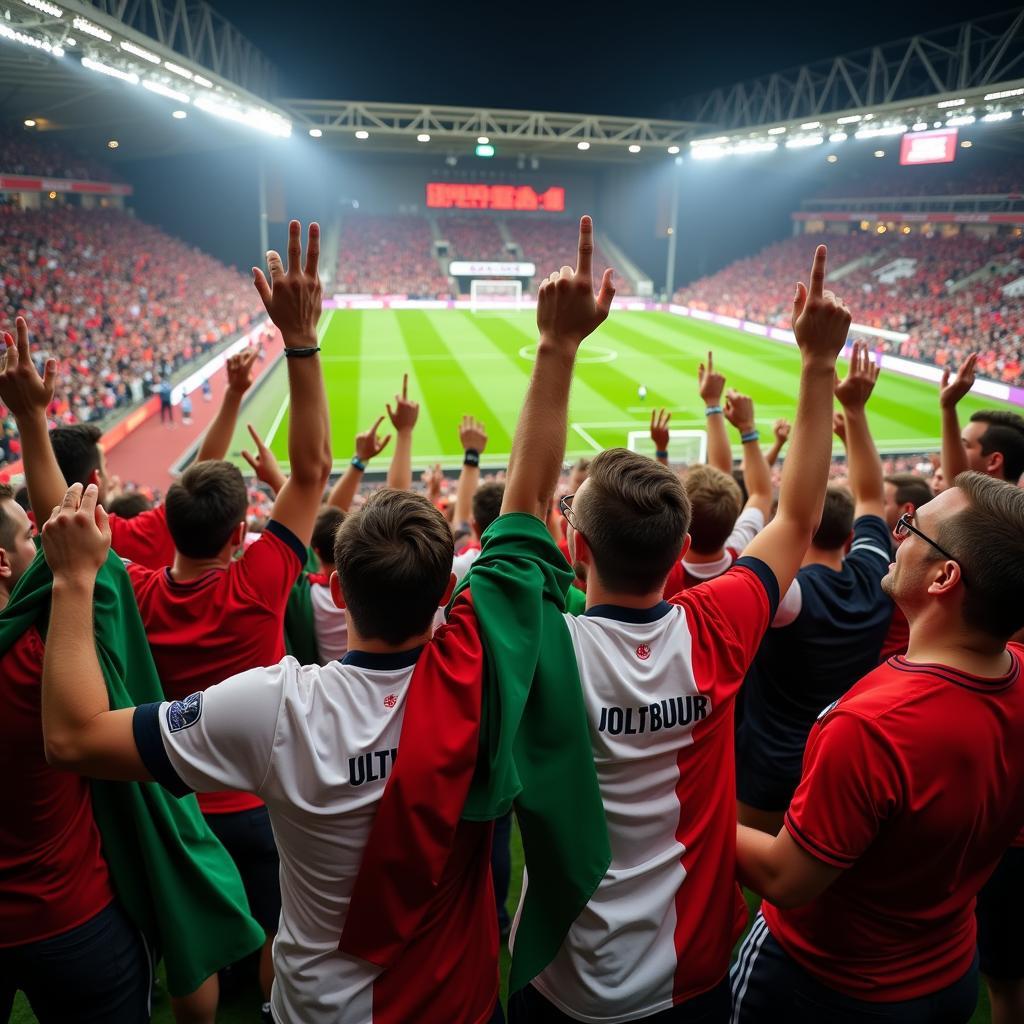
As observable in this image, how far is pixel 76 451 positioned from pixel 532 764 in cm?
267

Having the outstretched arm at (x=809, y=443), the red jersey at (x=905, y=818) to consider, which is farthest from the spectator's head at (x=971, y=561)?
the outstretched arm at (x=809, y=443)

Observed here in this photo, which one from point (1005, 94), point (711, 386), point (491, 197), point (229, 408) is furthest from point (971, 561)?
point (491, 197)

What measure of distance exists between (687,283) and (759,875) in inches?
1937

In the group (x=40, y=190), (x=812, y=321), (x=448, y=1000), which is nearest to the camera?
(x=448, y=1000)

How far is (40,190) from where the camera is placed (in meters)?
27.9

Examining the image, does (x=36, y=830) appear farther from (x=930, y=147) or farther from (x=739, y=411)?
(x=930, y=147)

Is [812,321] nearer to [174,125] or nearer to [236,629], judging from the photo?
[236,629]

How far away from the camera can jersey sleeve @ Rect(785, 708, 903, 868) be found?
179cm

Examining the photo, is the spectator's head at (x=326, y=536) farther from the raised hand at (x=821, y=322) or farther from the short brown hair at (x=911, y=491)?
the short brown hair at (x=911, y=491)

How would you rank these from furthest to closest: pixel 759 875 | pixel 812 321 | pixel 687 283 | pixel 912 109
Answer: pixel 687 283 < pixel 912 109 < pixel 812 321 < pixel 759 875

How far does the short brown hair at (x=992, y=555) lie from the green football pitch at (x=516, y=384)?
13.5 m

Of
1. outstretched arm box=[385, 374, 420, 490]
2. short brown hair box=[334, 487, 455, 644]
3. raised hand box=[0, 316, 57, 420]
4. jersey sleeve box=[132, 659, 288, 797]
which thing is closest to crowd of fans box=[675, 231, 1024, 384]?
outstretched arm box=[385, 374, 420, 490]

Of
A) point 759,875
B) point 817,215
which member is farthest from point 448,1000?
point 817,215

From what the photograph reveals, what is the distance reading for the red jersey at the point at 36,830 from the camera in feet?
6.72
